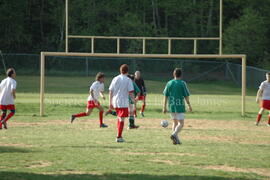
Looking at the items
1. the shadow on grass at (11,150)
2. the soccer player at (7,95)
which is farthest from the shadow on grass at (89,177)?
the soccer player at (7,95)

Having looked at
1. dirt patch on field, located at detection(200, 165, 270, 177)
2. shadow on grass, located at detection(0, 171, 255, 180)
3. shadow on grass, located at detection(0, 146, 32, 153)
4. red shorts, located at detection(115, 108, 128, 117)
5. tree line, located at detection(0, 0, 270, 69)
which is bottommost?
dirt patch on field, located at detection(200, 165, 270, 177)

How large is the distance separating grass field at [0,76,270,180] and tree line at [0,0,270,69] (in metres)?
13.4

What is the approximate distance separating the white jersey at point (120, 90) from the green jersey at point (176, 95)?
1.05m

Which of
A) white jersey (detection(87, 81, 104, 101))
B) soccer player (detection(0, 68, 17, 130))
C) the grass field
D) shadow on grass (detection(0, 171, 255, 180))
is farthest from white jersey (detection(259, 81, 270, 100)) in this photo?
shadow on grass (detection(0, 171, 255, 180))

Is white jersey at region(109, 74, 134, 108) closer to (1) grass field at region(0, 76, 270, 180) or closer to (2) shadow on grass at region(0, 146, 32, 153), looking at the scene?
(1) grass field at region(0, 76, 270, 180)

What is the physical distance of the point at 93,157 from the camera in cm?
1173

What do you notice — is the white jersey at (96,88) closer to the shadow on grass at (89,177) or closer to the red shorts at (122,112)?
the red shorts at (122,112)

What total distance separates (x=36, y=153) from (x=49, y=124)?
7.18 m

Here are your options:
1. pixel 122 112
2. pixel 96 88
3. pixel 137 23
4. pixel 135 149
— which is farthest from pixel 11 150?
pixel 137 23

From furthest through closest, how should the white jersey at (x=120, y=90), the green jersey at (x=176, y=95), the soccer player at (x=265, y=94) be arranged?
the soccer player at (x=265, y=94)
the white jersey at (x=120, y=90)
the green jersey at (x=176, y=95)

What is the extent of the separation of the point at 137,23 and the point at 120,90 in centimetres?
2278

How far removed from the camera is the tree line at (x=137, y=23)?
122ft

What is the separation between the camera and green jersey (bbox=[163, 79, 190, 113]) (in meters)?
14.1

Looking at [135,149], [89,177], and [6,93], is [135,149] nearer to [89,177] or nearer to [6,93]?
[89,177]
